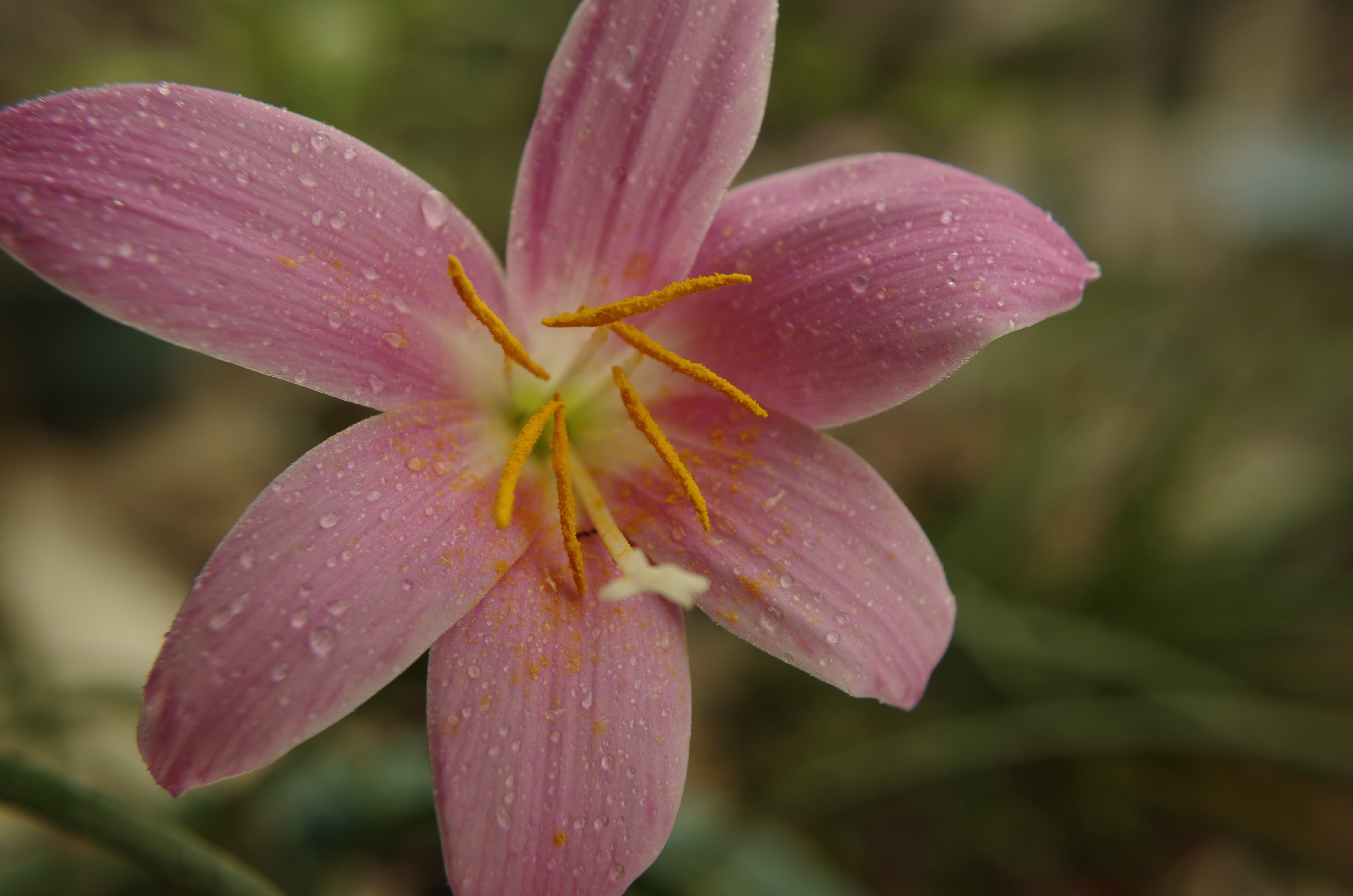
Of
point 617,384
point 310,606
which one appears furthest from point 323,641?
point 617,384

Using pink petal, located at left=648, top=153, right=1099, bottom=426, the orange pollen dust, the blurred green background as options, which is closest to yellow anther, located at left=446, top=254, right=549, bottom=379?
the orange pollen dust

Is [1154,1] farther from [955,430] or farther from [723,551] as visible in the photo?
[723,551]

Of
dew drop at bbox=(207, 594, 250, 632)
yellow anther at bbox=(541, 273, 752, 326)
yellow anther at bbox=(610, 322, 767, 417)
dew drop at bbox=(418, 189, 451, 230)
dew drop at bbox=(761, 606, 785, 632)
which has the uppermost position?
dew drop at bbox=(418, 189, 451, 230)

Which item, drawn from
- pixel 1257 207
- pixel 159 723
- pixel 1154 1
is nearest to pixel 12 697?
pixel 159 723

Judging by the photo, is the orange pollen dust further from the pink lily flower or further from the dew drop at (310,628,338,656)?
the dew drop at (310,628,338,656)

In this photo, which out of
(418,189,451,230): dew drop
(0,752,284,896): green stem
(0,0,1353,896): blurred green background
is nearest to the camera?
(0,752,284,896): green stem

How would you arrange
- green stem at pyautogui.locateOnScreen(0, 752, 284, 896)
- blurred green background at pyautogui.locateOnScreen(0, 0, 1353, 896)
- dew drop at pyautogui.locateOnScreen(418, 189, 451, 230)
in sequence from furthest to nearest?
blurred green background at pyautogui.locateOnScreen(0, 0, 1353, 896) < dew drop at pyautogui.locateOnScreen(418, 189, 451, 230) < green stem at pyautogui.locateOnScreen(0, 752, 284, 896)
